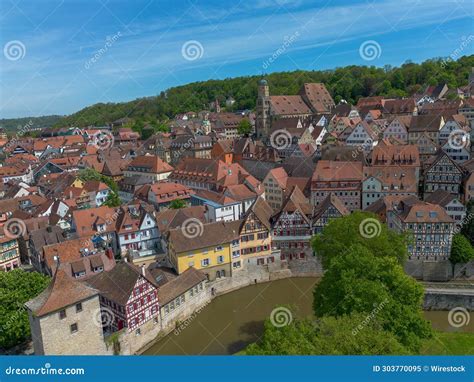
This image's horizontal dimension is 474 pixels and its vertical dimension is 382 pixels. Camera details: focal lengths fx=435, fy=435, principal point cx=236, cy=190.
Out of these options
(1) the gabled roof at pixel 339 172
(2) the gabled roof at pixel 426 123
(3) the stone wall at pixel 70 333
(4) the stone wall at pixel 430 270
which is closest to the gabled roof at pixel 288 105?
(2) the gabled roof at pixel 426 123

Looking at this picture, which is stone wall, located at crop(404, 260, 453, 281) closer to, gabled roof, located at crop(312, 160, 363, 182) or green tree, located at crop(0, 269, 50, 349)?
gabled roof, located at crop(312, 160, 363, 182)

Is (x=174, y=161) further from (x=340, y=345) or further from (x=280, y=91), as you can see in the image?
(x=340, y=345)

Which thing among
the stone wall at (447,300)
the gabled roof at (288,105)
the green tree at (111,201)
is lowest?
the stone wall at (447,300)

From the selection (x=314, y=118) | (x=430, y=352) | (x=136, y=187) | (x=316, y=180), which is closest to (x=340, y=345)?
(x=430, y=352)

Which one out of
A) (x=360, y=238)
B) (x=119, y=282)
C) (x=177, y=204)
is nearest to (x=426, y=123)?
(x=177, y=204)

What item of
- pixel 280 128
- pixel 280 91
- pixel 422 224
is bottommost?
pixel 422 224

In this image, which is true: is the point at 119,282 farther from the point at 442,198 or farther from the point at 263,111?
the point at 263,111

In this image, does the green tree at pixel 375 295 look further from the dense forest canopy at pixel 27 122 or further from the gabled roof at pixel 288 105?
Result: the dense forest canopy at pixel 27 122
